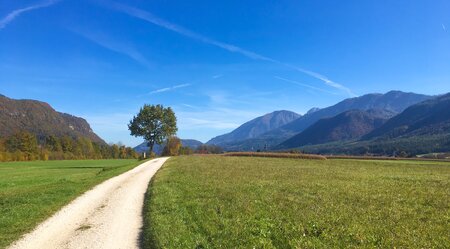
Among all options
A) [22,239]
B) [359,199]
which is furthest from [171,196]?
[359,199]

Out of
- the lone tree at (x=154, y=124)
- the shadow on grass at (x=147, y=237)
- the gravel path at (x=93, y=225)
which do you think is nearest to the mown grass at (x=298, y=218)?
the shadow on grass at (x=147, y=237)

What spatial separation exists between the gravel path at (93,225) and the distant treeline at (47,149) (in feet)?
384

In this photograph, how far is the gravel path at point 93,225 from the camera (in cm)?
1427

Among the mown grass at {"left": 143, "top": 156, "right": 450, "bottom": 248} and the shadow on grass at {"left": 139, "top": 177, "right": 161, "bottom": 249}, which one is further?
the shadow on grass at {"left": 139, "top": 177, "right": 161, "bottom": 249}

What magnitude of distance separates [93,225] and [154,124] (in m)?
88.6

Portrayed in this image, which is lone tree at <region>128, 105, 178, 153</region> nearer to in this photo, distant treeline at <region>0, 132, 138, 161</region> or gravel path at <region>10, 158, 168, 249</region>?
distant treeline at <region>0, 132, 138, 161</region>

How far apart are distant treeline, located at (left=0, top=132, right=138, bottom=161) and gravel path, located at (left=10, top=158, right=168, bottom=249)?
11701 cm

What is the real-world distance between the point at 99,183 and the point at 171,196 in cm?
1310

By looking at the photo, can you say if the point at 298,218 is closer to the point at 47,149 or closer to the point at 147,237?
the point at 147,237

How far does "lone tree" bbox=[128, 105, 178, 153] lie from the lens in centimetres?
10350

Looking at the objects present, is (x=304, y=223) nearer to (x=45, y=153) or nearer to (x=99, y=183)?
(x=99, y=183)

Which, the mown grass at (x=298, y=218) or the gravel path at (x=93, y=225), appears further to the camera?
the gravel path at (x=93, y=225)

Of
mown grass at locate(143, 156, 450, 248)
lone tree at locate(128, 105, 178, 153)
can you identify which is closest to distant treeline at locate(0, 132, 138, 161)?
lone tree at locate(128, 105, 178, 153)

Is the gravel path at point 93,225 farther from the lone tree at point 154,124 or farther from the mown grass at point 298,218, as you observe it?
the lone tree at point 154,124
